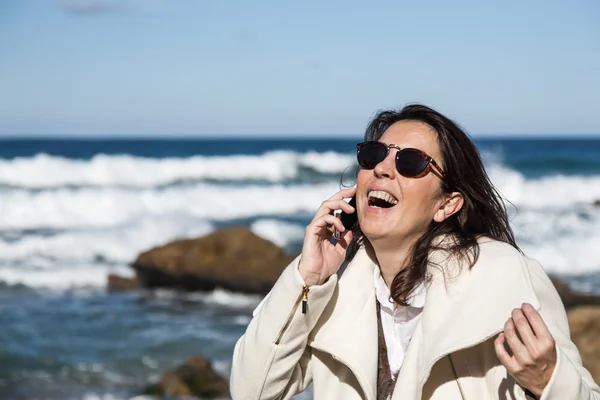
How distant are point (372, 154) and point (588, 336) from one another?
425 centimetres

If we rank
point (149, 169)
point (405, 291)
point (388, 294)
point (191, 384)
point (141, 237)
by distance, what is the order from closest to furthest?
point (405, 291) → point (388, 294) → point (191, 384) → point (141, 237) → point (149, 169)

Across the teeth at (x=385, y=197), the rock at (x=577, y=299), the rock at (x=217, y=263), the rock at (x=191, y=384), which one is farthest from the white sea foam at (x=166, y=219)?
the teeth at (x=385, y=197)

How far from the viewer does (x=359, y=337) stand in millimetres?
2299

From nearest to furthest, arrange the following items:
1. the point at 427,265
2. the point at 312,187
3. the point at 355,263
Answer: the point at 427,265, the point at 355,263, the point at 312,187

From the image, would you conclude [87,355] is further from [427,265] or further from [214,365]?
[427,265]

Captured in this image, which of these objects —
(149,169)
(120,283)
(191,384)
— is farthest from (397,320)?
(149,169)

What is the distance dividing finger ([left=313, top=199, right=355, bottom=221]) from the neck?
14cm

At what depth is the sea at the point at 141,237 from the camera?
7855 mm

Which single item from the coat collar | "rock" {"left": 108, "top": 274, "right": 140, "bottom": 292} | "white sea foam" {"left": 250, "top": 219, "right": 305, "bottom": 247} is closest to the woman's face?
the coat collar

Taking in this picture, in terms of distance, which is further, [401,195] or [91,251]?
[91,251]

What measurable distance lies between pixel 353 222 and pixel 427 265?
1.27 feet

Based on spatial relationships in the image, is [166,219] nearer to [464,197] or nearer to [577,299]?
[577,299]

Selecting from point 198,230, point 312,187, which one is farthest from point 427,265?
point 312,187

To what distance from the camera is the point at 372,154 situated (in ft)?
7.91
